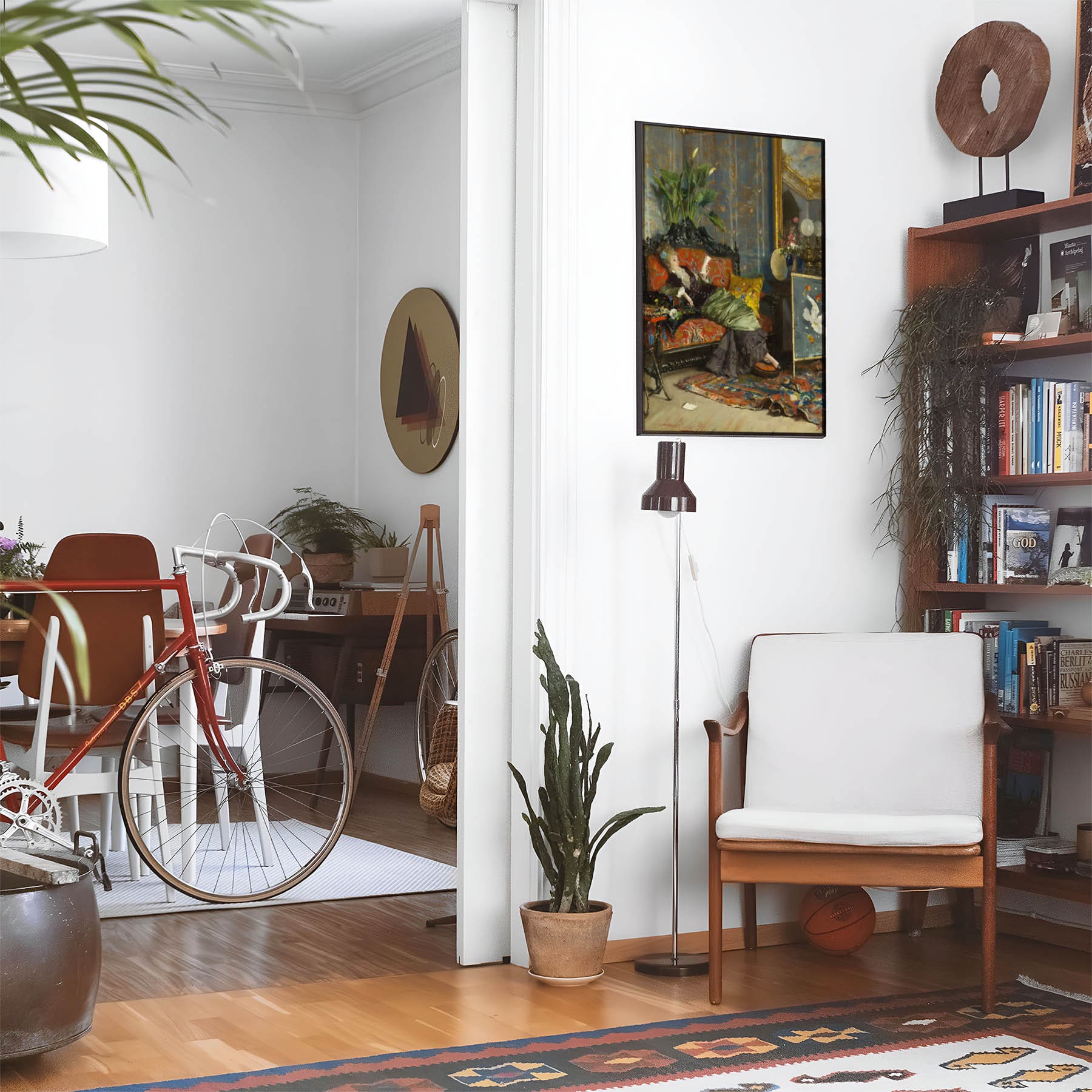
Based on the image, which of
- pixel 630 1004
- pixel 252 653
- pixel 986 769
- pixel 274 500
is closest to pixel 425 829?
pixel 252 653

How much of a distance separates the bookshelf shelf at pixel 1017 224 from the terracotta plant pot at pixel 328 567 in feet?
10.8

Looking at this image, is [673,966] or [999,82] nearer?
[673,966]

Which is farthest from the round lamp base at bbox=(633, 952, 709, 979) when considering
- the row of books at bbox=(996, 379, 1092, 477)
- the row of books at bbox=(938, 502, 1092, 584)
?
the row of books at bbox=(996, 379, 1092, 477)

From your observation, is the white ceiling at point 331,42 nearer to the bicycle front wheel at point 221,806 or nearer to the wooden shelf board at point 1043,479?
the bicycle front wheel at point 221,806

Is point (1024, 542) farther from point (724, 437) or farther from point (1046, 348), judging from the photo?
point (724, 437)

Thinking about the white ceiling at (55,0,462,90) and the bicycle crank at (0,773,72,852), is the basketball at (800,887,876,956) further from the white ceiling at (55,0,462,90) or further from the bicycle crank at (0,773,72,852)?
the white ceiling at (55,0,462,90)

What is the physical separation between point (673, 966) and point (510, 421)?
1.38 metres

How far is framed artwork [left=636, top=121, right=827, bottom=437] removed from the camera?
12.0ft

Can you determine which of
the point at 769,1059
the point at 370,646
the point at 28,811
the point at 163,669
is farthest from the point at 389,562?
the point at 769,1059

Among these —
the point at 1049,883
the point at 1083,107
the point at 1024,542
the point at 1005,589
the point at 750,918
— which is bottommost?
the point at 750,918

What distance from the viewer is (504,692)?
3.62 metres

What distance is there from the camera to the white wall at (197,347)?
21.0 feet

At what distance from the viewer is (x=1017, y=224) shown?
386 centimetres

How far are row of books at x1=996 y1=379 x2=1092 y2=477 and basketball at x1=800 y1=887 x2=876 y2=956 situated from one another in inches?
46.1
